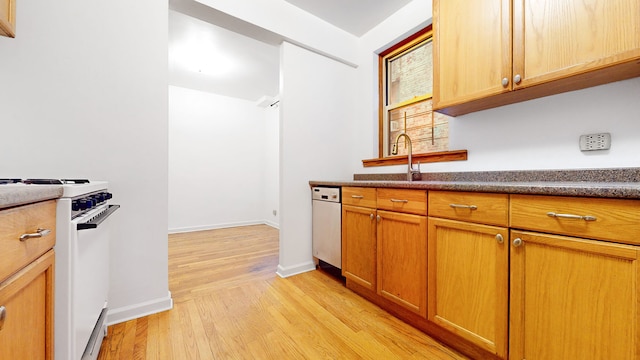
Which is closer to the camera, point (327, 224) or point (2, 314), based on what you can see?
point (2, 314)

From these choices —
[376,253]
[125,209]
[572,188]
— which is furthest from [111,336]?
[572,188]

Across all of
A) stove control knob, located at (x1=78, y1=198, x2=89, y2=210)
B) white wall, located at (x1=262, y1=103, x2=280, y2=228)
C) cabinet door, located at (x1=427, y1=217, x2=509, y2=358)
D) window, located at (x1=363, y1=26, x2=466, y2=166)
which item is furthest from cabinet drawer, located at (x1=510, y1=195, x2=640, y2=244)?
white wall, located at (x1=262, y1=103, x2=280, y2=228)

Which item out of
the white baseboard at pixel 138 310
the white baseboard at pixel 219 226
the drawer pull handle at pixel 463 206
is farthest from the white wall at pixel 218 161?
the drawer pull handle at pixel 463 206

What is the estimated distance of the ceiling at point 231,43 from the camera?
7.03ft

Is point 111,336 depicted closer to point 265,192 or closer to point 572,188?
point 572,188

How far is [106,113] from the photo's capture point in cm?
148

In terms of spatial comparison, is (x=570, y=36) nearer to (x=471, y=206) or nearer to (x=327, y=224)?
(x=471, y=206)

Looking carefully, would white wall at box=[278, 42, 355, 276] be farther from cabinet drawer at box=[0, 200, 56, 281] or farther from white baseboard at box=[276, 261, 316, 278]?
cabinet drawer at box=[0, 200, 56, 281]

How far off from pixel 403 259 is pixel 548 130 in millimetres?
1163

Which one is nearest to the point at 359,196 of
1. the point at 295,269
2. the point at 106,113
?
the point at 295,269

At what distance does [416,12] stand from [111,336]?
10.7 ft

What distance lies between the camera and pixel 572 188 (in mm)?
870

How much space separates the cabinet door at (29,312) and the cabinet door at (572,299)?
5.27ft

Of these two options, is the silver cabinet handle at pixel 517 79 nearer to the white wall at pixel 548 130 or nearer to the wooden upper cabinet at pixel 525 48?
the wooden upper cabinet at pixel 525 48
